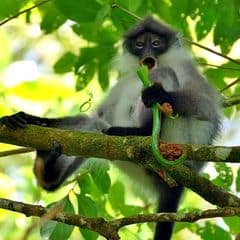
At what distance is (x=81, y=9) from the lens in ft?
12.3

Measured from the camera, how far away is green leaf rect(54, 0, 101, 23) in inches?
147

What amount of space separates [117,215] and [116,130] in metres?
0.58

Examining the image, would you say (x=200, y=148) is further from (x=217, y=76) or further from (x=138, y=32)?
(x=138, y=32)

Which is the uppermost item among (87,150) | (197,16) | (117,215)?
(197,16)

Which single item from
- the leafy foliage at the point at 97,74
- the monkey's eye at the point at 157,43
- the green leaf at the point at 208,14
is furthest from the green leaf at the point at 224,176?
the monkey's eye at the point at 157,43

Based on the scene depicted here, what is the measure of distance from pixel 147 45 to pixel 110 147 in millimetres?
1897

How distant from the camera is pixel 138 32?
461 centimetres

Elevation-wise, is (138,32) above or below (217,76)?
above

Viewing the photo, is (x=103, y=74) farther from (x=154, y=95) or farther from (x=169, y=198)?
(x=169, y=198)

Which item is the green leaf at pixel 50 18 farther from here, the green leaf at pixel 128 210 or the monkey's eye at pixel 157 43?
the green leaf at pixel 128 210

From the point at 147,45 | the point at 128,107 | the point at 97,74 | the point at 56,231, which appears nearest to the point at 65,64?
the point at 97,74

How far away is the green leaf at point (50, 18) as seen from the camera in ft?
13.8

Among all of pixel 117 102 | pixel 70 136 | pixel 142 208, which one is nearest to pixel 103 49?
pixel 117 102

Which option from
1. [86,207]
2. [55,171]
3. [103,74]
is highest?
[103,74]
